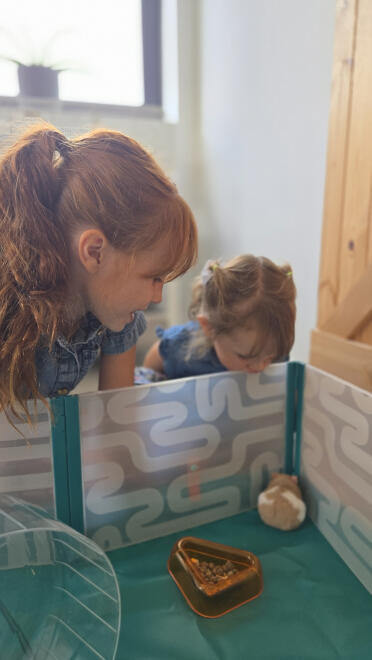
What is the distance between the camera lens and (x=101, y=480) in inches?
23.5

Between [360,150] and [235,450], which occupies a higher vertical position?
[360,150]

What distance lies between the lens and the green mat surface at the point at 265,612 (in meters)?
0.47

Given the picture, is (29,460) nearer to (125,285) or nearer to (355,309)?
(125,285)

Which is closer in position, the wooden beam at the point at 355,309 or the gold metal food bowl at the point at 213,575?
the gold metal food bowl at the point at 213,575

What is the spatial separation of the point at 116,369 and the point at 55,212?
1.01 ft

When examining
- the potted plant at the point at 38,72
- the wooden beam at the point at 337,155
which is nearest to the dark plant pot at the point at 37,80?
the potted plant at the point at 38,72

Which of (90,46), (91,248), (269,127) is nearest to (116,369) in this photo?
(91,248)

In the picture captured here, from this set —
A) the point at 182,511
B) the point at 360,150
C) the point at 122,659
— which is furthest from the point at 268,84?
the point at 122,659

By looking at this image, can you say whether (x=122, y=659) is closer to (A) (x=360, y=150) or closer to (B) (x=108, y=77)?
(A) (x=360, y=150)

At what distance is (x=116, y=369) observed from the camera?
2.35 feet

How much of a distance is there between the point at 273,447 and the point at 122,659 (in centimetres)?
37

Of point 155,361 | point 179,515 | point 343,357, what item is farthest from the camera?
point 155,361

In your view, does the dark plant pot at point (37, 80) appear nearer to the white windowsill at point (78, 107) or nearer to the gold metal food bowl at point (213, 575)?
the white windowsill at point (78, 107)

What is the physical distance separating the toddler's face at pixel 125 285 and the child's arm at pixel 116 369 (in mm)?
155
